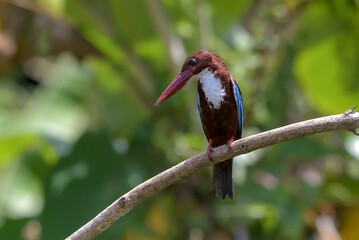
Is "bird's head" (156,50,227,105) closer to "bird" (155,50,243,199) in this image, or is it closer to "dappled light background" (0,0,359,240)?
"bird" (155,50,243,199)

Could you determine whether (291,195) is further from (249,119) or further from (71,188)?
(71,188)

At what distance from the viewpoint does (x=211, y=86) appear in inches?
104

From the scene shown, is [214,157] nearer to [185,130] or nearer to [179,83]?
[179,83]

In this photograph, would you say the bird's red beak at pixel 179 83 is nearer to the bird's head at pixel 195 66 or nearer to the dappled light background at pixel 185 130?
the bird's head at pixel 195 66

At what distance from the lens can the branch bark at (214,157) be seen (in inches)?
81.7

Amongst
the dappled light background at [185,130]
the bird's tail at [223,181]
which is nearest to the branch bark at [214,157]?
the bird's tail at [223,181]

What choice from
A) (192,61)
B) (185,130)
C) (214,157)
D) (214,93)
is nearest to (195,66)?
(192,61)

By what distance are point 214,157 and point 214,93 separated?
0.44m

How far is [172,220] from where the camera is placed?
14.5 feet

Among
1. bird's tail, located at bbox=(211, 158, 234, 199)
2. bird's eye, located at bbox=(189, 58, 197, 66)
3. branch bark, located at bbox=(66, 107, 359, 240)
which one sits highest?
bird's eye, located at bbox=(189, 58, 197, 66)

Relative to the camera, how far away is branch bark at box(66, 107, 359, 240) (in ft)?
6.81

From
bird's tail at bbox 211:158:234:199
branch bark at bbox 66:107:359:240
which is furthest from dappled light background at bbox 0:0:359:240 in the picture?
branch bark at bbox 66:107:359:240

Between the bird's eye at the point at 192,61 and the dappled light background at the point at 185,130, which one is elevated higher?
the dappled light background at the point at 185,130

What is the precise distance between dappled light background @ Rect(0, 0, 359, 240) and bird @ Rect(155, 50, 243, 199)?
140 cm
